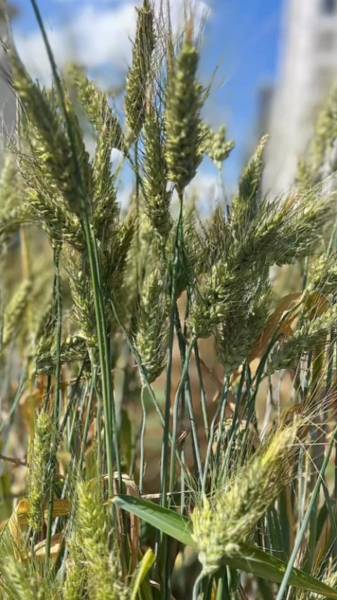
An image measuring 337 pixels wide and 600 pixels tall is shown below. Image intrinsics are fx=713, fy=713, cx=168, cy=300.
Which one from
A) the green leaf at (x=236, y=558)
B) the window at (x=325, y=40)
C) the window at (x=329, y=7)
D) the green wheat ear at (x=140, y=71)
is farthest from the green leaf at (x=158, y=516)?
the window at (x=329, y=7)

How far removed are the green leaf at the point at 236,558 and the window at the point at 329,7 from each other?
17661 millimetres

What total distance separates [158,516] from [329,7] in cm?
1811

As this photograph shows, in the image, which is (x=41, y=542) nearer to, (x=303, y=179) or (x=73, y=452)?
(x=73, y=452)

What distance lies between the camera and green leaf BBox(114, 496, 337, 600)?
436 mm

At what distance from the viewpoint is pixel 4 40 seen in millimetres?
448

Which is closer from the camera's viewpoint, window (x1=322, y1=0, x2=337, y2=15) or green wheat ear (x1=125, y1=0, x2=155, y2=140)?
green wheat ear (x1=125, y1=0, x2=155, y2=140)

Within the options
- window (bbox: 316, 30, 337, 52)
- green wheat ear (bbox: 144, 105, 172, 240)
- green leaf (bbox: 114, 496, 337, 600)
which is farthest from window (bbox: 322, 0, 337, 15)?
green leaf (bbox: 114, 496, 337, 600)

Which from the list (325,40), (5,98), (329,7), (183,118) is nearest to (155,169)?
(183,118)

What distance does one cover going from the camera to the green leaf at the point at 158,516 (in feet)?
1.45

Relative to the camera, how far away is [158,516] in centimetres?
45

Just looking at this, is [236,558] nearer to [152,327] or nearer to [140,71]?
[152,327]

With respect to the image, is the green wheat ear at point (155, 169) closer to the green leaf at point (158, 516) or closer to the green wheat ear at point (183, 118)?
the green wheat ear at point (183, 118)

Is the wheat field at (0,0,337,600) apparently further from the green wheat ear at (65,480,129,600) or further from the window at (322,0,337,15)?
the window at (322,0,337,15)

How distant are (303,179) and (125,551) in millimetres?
409
